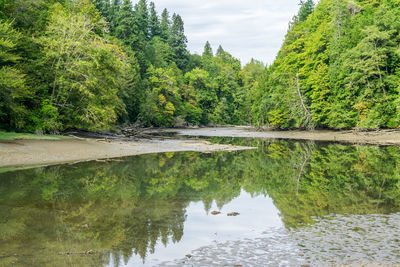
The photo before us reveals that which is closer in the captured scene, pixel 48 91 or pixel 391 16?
pixel 48 91

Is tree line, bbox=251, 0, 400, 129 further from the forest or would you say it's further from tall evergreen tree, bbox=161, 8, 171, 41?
tall evergreen tree, bbox=161, 8, 171, 41

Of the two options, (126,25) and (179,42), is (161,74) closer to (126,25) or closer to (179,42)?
(126,25)

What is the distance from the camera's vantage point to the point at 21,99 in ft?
87.2

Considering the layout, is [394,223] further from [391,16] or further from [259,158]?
[391,16]

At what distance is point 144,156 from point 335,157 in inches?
532

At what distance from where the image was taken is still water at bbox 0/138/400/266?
6.68 meters

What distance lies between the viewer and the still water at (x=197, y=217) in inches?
263

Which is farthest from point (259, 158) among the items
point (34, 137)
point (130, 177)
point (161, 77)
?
point (161, 77)

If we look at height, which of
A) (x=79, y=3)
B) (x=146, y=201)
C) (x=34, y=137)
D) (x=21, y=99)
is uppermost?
(x=79, y=3)

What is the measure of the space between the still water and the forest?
1290 cm

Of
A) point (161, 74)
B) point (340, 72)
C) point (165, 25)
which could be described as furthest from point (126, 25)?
point (165, 25)

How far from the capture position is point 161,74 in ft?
233

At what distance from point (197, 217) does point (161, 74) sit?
208 feet

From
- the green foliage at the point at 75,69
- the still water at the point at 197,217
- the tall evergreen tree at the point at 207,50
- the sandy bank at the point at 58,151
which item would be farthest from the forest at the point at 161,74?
Result: the tall evergreen tree at the point at 207,50
